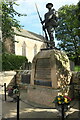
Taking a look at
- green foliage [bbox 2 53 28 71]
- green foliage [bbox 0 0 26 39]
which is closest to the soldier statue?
green foliage [bbox 0 0 26 39]

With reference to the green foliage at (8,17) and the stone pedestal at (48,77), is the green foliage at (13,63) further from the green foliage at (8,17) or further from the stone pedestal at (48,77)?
the stone pedestal at (48,77)

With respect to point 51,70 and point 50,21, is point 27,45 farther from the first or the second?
point 51,70

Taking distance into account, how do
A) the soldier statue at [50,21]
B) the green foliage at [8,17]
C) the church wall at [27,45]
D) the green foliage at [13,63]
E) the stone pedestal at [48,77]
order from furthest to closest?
the church wall at [27,45] → the green foliage at [13,63] → the green foliage at [8,17] → the soldier statue at [50,21] → the stone pedestal at [48,77]

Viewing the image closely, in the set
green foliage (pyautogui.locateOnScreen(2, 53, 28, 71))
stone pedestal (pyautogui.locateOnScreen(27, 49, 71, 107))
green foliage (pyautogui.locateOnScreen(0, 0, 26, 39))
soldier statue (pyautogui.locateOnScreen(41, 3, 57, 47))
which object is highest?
green foliage (pyautogui.locateOnScreen(0, 0, 26, 39))

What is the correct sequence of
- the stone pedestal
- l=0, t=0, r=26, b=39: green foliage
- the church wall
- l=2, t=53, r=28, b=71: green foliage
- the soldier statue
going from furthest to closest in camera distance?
the church wall < l=2, t=53, r=28, b=71: green foliage < l=0, t=0, r=26, b=39: green foliage < the soldier statue < the stone pedestal

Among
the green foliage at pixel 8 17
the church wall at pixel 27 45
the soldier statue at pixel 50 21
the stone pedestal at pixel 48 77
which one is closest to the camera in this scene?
the stone pedestal at pixel 48 77

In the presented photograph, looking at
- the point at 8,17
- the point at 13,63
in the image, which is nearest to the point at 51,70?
the point at 8,17

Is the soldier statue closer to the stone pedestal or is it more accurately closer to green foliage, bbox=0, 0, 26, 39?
the stone pedestal

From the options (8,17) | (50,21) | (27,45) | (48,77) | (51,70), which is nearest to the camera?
(51,70)

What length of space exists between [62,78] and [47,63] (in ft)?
3.38

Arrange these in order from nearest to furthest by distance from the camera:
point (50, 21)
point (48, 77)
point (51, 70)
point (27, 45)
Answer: point (51, 70)
point (48, 77)
point (50, 21)
point (27, 45)

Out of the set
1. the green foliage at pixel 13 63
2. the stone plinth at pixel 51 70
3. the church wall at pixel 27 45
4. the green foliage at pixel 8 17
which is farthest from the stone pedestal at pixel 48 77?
the church wall at pixel 27 45

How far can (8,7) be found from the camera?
977 cm

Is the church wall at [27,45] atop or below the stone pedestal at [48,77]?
atop
